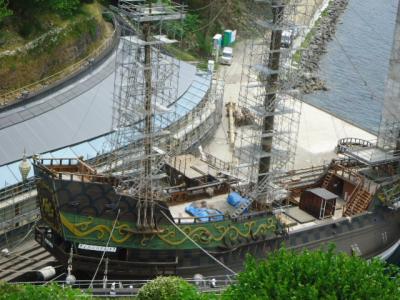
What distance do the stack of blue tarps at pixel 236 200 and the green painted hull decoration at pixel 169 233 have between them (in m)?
1.12

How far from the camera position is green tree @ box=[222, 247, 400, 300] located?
1923 centimetres

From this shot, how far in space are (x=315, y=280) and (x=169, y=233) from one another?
9557mm

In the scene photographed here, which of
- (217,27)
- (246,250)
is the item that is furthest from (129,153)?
(217,27)

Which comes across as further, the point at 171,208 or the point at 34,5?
the point at 34,5

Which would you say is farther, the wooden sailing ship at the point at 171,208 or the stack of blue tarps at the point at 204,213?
the stack of blue tarps at the point at 204,213

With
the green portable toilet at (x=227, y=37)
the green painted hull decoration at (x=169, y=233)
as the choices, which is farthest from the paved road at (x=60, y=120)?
the green portable toilet at (x=227, y=37)

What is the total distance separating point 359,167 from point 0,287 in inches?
817

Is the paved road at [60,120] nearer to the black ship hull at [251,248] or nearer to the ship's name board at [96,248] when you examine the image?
the black ship hull at [251,248]

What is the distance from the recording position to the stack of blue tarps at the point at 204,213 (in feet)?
96.5

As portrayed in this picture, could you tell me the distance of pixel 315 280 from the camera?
19797 mm

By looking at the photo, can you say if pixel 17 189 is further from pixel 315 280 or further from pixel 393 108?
pixel 393 108

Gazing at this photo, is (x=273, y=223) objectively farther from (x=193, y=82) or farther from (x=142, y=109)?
(x=193, y=82)

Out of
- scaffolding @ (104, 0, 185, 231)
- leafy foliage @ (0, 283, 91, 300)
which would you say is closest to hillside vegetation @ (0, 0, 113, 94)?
scaffolding @ (104, 0, 185, 231)

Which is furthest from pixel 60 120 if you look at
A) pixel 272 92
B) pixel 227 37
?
Answer: pixel 227 37
